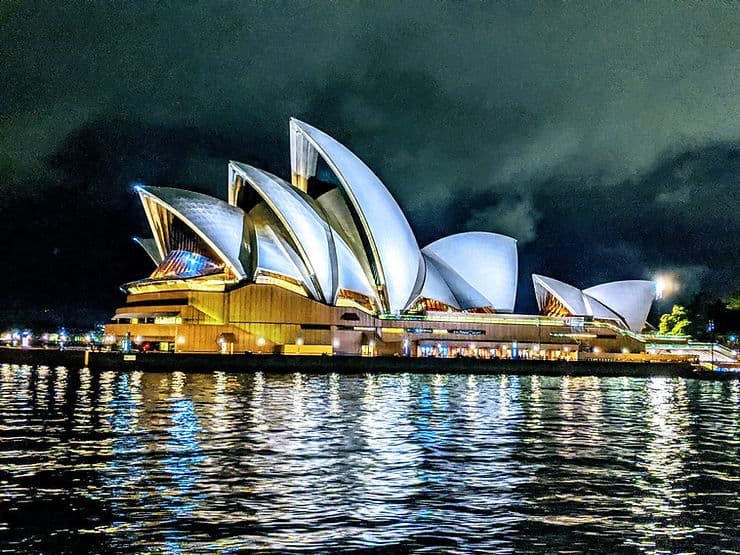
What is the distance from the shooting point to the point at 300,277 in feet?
204

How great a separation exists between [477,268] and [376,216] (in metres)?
17.6

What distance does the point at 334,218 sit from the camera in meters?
65.4

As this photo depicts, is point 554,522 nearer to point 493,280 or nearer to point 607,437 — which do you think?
point 607,437

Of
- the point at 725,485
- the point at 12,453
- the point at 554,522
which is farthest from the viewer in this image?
the point at 12,453

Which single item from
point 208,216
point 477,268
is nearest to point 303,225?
point 208,216

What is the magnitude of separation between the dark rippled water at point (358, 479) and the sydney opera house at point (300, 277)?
3199 cm

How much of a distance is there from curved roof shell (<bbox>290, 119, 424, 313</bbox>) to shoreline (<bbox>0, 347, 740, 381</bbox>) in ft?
26.3

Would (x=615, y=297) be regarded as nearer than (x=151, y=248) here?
No

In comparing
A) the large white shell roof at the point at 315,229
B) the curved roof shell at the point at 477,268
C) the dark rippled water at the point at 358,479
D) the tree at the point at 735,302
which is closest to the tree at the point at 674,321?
the tree at the point at 735,302

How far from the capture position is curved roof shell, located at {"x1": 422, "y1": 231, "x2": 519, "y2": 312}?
77.4 meters

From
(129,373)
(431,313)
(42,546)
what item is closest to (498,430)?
(42,546)

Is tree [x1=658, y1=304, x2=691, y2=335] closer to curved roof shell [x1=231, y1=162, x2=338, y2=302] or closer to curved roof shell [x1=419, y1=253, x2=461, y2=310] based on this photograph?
curved roof shell [x1=419, y1=253, x2=461, y2=310]

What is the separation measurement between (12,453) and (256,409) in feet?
34.9

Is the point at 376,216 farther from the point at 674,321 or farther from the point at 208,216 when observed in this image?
the point at 674,321
